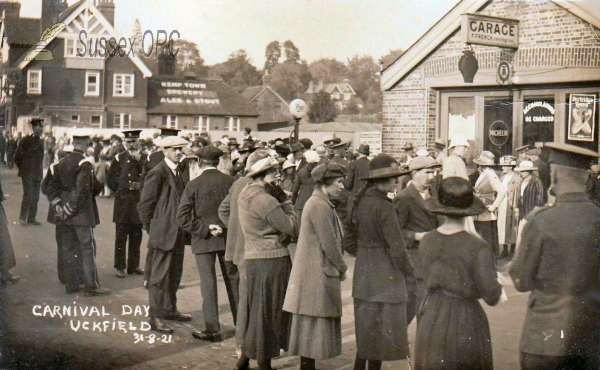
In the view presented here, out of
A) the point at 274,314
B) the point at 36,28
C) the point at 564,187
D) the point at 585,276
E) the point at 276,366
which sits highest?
the point at 36,28

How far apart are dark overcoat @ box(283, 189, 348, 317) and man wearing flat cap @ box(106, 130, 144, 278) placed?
4.39m

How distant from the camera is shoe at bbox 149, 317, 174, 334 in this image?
21.4 feet

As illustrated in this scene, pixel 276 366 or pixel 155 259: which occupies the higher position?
pixel 155 259

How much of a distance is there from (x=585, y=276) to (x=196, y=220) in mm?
3813

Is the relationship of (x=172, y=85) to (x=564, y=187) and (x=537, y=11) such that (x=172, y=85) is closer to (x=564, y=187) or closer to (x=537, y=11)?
(x=537, y=11)

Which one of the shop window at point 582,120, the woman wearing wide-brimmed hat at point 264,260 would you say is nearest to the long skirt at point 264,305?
the woman wearing wide-brimmed hat at point 264,260

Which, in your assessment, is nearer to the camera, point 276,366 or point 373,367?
point 373,367

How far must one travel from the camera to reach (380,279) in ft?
16.4

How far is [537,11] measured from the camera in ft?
29.0

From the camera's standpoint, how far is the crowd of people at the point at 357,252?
3857 mm

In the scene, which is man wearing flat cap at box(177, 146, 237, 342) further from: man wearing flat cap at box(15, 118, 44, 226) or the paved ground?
man wearing flat cap at box(15, 118, 44, 226)

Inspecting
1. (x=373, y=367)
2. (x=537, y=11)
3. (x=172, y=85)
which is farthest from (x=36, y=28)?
(x=537, y=11)

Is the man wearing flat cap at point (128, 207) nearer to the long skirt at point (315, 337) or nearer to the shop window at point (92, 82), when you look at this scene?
the shop window at point (92, 82)

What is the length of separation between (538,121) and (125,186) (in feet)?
20.5
